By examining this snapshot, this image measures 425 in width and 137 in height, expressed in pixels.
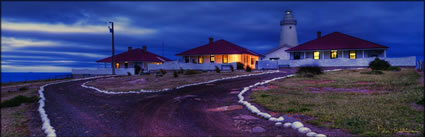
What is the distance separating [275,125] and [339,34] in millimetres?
42691

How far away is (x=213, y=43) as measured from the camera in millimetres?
48375

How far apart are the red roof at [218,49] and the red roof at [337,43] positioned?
922cm

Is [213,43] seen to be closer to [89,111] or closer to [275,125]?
[89,111]

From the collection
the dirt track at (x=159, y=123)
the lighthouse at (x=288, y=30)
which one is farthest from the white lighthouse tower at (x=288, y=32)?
the dirt track at (x=159, y=123)

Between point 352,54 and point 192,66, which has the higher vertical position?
point 352,54

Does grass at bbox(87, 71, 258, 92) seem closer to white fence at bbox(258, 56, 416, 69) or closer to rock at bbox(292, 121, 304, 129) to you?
rock at bbox(292, 121, 304, 129)

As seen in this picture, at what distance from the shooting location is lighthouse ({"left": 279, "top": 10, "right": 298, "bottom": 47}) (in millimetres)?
54344

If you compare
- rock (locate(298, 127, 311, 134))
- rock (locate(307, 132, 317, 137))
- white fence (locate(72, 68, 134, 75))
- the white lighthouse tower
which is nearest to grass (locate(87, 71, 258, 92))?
rock (locate(298, 127, 311, 134))

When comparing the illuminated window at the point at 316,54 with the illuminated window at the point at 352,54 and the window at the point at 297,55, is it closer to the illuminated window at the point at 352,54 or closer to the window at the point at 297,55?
the window at the point at 297,55

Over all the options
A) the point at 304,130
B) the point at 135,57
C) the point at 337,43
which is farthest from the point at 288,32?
the point at 304,130

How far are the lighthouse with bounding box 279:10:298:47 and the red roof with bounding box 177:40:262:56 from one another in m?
12.1

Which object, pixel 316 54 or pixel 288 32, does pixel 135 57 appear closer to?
pixel 288 32

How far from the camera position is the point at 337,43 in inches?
1638

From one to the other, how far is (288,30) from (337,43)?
14.0m
